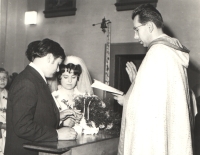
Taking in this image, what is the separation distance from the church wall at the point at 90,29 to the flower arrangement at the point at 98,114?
2.81 meters

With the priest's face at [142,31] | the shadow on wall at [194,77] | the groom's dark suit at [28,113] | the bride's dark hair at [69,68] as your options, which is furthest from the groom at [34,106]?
the shadow on wall at [194,77]

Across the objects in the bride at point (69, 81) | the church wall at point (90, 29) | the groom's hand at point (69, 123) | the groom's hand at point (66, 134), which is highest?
the church wall at point (90, 29)

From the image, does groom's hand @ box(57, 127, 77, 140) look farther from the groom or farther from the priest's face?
the priest's face

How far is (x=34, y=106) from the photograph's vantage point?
2.39 m

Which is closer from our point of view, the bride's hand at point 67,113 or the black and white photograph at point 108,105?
the black and white photograph at point 108,105

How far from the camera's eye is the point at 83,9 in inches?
271

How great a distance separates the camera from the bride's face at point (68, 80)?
164 inches

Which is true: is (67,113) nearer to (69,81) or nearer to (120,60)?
(69,81)

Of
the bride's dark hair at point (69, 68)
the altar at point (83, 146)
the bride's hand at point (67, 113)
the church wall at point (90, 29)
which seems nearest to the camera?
the altar at point (83, 146)

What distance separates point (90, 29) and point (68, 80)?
113 inches

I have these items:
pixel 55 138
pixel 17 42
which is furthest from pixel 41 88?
pixel 17 42

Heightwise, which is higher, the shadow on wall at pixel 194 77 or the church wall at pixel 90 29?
the church wall at pixel 90 29

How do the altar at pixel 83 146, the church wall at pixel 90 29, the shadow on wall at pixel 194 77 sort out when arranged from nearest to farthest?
1. the altar at pixel 83 146
2. the shadow on wall at pixel 194 77
3. the church wall at pixel 90 29

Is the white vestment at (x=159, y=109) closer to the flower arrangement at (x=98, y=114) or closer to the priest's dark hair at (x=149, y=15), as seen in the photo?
the priest's dark hair at (x=149, y=15)
